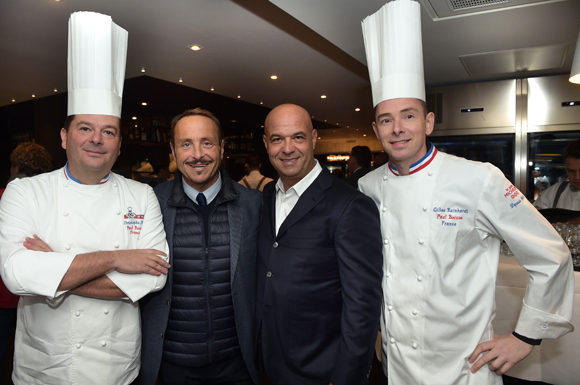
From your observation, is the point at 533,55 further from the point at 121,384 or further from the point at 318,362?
the point at 121,384

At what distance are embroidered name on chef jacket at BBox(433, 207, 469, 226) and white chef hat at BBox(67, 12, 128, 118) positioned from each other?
1.31m

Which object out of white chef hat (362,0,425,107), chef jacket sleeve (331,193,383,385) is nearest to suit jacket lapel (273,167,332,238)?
chef jacket sleeve (331,193,383,385)

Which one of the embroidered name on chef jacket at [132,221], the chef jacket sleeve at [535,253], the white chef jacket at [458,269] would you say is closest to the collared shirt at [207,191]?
the embroidered name on chef jacket at [132,221]

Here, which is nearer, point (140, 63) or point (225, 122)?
point (140, 63)

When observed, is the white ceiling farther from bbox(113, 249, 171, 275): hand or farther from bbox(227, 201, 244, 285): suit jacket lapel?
bbox(113, 249, 171, 275): hand

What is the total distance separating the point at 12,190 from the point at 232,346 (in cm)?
102

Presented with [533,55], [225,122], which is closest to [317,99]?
[225,122]

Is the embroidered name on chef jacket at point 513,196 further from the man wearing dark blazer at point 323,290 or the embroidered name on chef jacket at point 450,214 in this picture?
the man wearing dark blazer at point 323,290

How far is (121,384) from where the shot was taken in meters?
1.38

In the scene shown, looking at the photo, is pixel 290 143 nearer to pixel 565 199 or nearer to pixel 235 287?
pixel 235 287

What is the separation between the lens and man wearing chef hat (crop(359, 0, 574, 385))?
4.00ft

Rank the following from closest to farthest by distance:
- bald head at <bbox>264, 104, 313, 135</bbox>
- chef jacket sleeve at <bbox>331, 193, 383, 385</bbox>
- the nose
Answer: chef jacket sleeve at <bbox>331, 193, 383, 385</bbox>, the nose, bald head at <bbox>264, 104, 313, 135</bbox>

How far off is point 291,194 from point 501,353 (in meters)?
0.93

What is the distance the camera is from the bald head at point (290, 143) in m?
1.50
